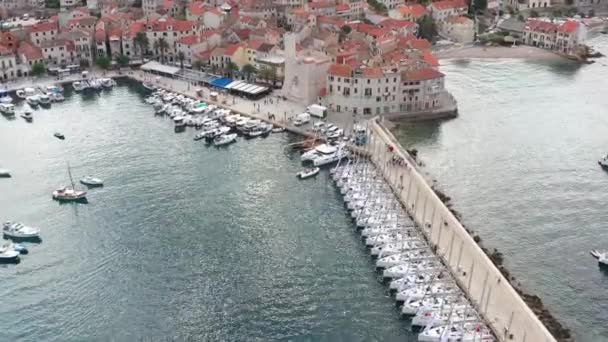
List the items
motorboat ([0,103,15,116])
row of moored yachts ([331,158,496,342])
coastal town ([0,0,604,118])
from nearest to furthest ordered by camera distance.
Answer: row of moored yachts ([331,158,496,342])
coastal town ([0,0,604,118])
motorboat ([0,103,15,116])

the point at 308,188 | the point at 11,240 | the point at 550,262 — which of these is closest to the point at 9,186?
the point at 11,240

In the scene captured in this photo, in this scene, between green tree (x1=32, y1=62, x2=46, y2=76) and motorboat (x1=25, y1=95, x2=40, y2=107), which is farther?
green tree (x1=32, y1=62, x2=46, y2=76)

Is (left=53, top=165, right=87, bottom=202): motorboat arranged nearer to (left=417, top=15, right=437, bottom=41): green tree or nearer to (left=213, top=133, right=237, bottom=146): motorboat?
(left=213, top=133, right=237, bottom=146): motorboat

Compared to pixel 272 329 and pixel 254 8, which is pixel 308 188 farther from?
pixel 254 8

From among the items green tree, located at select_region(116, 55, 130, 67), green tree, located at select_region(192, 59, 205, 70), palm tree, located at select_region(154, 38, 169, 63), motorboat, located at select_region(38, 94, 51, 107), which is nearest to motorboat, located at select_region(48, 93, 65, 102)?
motorboat, located at select_region(38, 94, 51, 107)

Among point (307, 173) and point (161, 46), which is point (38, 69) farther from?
point (307, 173)

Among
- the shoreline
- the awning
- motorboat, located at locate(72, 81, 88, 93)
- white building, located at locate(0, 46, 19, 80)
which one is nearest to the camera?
motorboat, located at locate(72, 81, 88, 93)

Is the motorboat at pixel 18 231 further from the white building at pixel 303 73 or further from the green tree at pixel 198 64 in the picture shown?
the green tree at pixel 198 64
